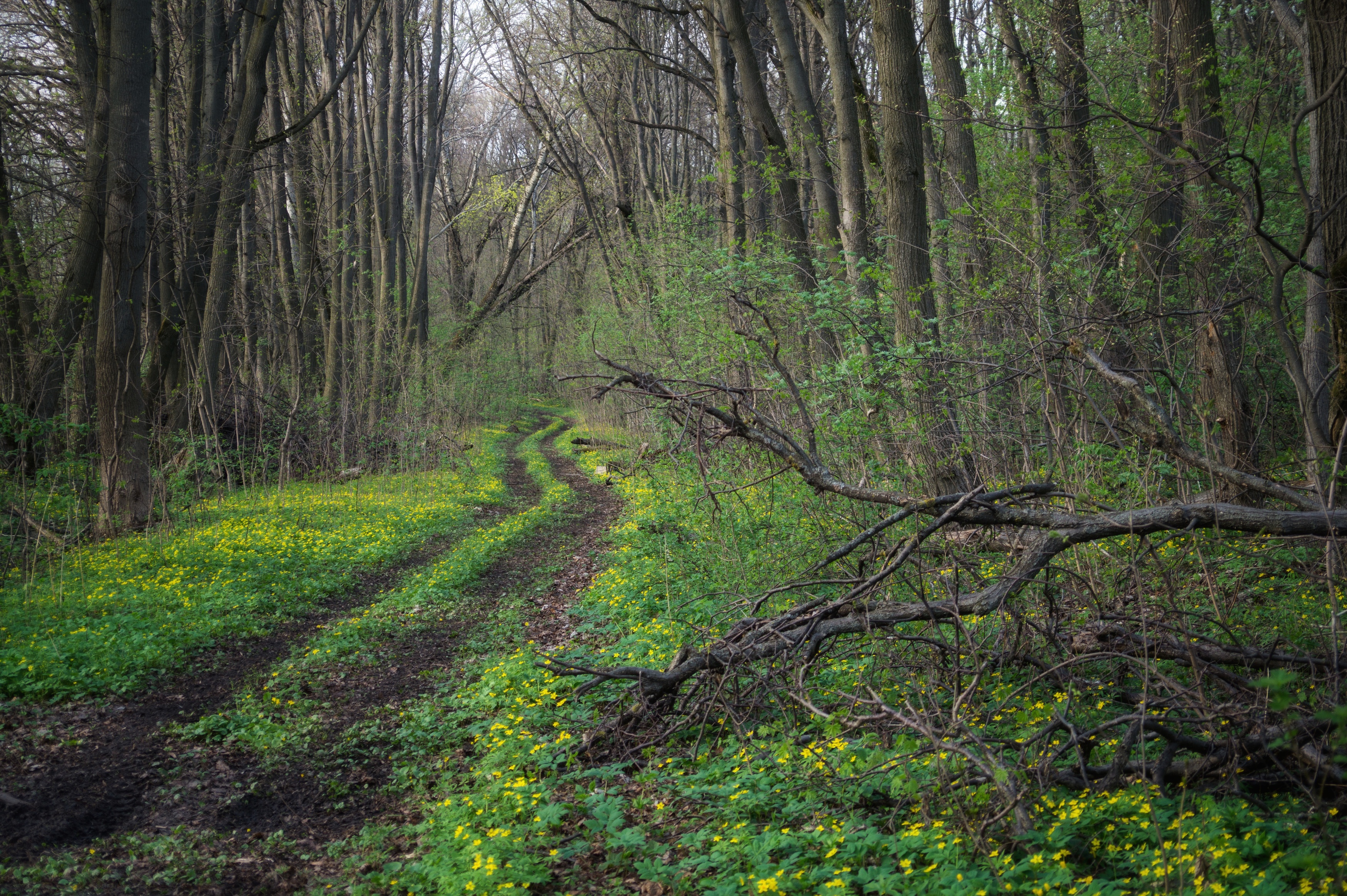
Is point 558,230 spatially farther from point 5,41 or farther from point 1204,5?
point 1204,5

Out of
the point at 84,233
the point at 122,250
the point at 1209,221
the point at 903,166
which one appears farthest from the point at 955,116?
the point at 84,233

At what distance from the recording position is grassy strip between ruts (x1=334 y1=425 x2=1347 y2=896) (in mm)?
2730

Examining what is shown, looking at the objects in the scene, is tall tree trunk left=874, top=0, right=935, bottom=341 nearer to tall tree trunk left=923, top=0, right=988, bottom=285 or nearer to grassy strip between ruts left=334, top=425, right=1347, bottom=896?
tall tree trunk left=923, top=0, right=988, bottom=285

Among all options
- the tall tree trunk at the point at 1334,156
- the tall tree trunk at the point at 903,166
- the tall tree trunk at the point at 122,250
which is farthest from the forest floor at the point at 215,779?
the tall tree trunk at the point at 1334,156

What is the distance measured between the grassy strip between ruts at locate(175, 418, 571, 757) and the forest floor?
13 cm

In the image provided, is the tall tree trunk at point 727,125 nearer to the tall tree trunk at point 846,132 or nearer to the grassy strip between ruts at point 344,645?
the tall tree trunk at point 846,132

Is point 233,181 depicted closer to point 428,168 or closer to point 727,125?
point 727,125

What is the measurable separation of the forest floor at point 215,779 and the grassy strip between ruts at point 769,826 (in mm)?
330

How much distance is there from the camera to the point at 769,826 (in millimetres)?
3592

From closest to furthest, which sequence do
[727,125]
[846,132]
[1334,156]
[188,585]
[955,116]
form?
[1334,156], [188,585], [955,116], [846,132], [727,125]

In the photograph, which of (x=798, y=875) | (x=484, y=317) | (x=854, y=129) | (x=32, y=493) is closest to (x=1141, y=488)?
(x=798, y=875)

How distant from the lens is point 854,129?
10039 millimetres

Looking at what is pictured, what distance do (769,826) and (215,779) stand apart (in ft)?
11.0

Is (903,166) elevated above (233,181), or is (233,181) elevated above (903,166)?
(233,181)
